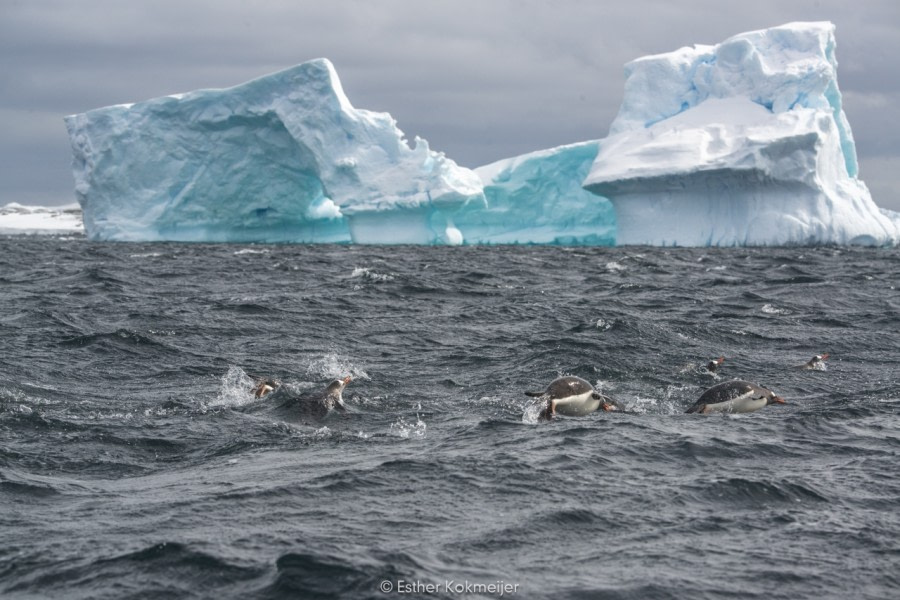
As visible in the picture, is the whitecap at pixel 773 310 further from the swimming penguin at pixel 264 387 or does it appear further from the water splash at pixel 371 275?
the swimming penguin at pixel 264 387

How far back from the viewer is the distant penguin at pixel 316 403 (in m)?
7.67

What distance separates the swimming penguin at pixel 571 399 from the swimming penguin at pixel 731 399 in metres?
0.71

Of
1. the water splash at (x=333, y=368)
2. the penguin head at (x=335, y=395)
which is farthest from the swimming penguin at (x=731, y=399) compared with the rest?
the water splash at (x=333, y=368)

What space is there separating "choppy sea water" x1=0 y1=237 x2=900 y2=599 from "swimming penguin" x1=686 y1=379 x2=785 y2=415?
0.19 m

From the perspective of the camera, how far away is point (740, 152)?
120 feet

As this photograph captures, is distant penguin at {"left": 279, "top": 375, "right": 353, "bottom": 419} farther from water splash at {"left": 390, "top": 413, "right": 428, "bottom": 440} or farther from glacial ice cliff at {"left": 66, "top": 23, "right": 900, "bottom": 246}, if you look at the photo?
glacial ice cliff at {"left": 66, "top": 23, "right": 900, "bottom": 246}

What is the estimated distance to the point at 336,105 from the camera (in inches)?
1515

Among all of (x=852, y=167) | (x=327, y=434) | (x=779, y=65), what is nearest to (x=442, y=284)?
(x=327, y=434)

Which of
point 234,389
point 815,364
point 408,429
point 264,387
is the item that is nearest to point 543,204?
point 815,364

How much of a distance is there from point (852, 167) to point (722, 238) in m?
8.69

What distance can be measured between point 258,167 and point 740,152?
18.7 metres

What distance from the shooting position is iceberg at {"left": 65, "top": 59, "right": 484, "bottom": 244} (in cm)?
3881

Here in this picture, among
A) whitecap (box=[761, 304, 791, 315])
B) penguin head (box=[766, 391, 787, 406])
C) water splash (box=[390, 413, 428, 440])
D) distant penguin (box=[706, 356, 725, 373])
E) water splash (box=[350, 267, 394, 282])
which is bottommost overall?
water splash (box=[390, 413, 428, 440])

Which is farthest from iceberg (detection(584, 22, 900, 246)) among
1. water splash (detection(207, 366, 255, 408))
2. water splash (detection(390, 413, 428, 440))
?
water splash (detection(390, 413, 428, 440))
